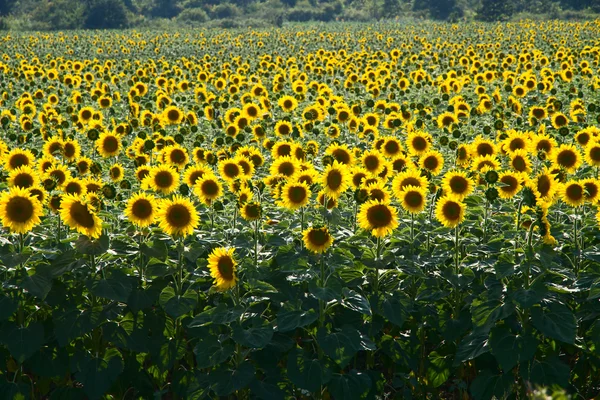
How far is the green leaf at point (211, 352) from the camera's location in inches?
165

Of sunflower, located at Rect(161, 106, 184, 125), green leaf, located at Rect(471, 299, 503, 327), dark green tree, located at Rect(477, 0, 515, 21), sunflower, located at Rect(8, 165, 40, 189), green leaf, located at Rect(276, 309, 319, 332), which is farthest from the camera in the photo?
dark green tree, located at Rect(477, 0, 515, 21)

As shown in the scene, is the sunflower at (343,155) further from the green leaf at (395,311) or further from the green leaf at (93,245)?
the green leaf at (93,245)

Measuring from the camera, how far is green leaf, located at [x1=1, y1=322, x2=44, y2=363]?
4.32m

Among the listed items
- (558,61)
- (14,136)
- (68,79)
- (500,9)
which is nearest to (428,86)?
(558,61)

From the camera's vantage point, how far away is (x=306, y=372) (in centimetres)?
425

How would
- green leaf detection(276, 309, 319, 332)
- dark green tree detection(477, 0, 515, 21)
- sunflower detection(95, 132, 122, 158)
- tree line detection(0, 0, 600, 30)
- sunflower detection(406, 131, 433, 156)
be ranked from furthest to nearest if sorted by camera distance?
tree line detection(0, 0, 600, 30) < dark green tree detection(477, 0, 515, 21) < sunflower detection(95, 132, 122, 158) < sunflower detection(406, 131, 433, 156) < green leaf detection(276, 309, 319, 332)

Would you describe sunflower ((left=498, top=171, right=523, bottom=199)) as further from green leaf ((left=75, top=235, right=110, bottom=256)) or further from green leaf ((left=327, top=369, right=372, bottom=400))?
green leaf ((left=75, top=235, right=110, bottom=256))

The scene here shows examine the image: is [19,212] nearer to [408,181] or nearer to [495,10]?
[408,181]

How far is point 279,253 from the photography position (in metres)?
4.71

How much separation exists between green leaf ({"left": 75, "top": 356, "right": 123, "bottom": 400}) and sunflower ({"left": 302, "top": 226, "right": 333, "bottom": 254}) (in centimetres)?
141

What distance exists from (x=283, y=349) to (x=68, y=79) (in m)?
13.0

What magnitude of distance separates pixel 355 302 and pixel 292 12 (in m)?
62.6

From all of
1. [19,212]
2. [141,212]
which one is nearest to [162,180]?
[141,212]

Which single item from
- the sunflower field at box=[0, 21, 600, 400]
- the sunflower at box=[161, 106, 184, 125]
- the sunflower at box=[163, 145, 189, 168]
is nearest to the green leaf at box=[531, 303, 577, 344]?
the sunflower field at box=[0, 21, 600, 400]
